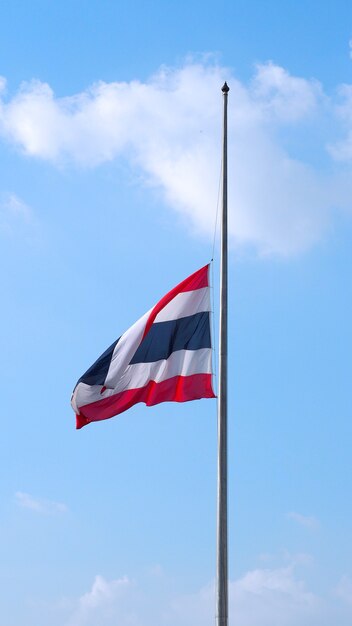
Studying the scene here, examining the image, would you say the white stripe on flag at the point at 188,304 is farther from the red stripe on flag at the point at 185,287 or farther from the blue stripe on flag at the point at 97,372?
the blue stripe on flag at the point at 97,372

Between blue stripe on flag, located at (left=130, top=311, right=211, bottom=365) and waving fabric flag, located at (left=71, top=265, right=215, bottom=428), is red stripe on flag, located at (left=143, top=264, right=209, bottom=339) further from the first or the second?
blue stripe on flag, located at (left=130, top=311, right=211, bottom=365)

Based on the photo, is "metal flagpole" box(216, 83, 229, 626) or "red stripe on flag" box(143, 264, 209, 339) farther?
"red stripe on flag" box(143, 264, 209, 339)

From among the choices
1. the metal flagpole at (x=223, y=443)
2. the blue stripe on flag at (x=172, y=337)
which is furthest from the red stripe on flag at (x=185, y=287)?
the metal flagpole at (x=223, y=443)

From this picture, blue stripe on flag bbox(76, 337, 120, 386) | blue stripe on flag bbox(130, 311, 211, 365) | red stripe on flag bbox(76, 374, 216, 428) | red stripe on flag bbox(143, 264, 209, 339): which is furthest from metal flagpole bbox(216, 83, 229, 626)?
blue stripe on flag bbox(76, 337, 120, 386)

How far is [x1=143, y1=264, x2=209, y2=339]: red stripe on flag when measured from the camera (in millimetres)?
28234

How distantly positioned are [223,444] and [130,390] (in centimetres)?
393

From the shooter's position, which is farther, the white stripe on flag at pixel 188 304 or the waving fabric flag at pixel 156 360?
the white stripe on flag at pixel 188 304

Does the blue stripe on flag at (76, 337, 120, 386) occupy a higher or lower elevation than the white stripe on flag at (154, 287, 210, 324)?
lower

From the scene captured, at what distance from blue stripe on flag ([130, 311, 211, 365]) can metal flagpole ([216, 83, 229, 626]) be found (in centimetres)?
145

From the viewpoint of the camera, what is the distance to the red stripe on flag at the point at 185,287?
2823 cm

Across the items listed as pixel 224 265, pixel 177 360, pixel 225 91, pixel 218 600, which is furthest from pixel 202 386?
pixel 225 91

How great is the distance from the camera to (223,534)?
24219 millimetres

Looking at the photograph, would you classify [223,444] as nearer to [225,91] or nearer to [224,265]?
[224,265]

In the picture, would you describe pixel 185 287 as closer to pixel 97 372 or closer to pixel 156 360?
pixel 156 360
